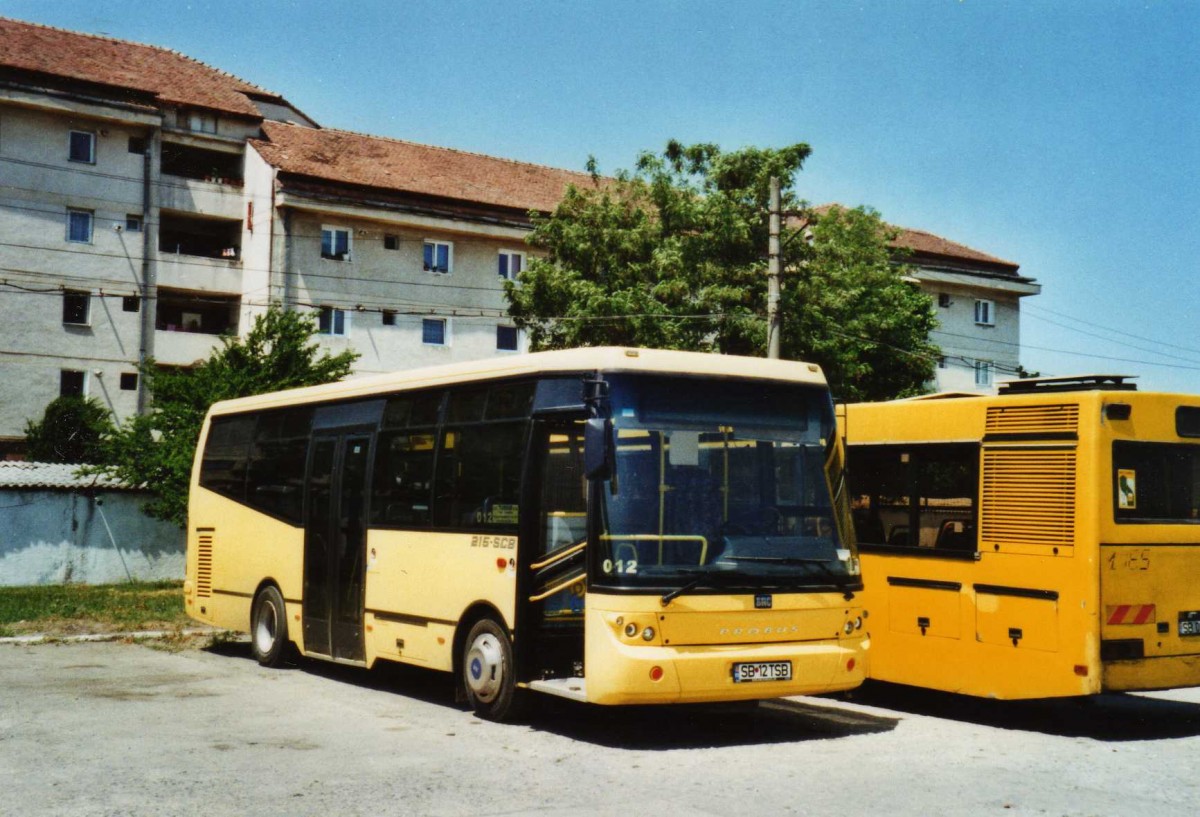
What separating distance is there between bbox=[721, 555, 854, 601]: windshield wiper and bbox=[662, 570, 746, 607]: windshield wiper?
4.7 inches

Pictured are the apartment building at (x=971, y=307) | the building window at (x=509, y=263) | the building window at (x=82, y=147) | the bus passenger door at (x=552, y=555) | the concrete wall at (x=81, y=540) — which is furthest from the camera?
the apartment building at (x=971, y=307)

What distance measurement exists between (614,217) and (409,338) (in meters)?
14.1

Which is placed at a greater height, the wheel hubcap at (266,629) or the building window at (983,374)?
the building window at (983,374)

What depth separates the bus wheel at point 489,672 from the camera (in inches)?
432

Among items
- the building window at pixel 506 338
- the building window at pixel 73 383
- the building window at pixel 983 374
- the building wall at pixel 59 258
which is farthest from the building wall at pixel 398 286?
the building window at pixel 983 374

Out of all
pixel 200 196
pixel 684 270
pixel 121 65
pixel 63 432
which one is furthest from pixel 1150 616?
pixel 121 65

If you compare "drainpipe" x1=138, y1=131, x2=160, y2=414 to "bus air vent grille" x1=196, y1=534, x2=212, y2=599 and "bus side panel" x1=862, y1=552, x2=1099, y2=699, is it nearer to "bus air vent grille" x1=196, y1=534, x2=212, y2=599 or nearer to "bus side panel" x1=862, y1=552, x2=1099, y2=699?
"bus air vent grille" x1=196, y1=534, x2=212, y2=599

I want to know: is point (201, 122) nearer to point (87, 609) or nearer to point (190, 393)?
point (190, 393)

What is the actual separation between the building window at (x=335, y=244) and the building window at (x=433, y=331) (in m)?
3.56

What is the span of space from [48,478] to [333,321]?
43.0 ft

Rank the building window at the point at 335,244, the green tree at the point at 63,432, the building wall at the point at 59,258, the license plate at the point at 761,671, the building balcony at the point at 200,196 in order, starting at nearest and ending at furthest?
the license plate at the point at 761,671 → the green tree at the point at 63,432 → the building wall at the point at 59,258 → the building window at the point at 335,244 → the building balcony at the point at 200,196

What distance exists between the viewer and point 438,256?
46.7 metres

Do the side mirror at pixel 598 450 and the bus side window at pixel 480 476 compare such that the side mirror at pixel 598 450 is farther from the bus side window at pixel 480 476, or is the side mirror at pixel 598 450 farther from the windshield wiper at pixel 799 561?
the bus side window at pixel 480 476

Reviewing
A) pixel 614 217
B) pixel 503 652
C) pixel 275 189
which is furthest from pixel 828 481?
pixel 275 189
